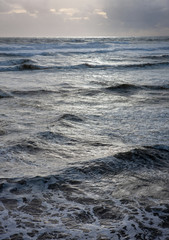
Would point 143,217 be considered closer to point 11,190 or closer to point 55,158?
point 11,190

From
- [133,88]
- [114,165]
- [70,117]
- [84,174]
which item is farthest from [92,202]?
[133,88]

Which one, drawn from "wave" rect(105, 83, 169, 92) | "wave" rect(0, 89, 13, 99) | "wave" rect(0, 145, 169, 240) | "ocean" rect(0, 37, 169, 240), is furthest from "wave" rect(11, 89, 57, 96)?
"wave" rect(0, 145, 169, 240)

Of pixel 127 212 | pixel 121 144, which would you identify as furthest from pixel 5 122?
pixel 127 212

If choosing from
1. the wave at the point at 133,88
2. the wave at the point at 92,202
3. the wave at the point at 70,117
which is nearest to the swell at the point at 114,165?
the wave at the point at 92,202

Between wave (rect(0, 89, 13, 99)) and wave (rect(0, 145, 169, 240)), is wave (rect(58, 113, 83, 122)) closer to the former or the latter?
wave (rect(0, 145, 169, 240))

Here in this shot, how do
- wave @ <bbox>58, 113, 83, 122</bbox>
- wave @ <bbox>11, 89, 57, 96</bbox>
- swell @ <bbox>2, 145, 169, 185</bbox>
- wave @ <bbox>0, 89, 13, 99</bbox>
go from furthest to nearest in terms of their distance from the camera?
1. wave @ <bbox>11, 89, 57, 96</bbox>
2. wave @ <bbox>0, 89, 13, 99</bbox>
3. wave @ <bbox>58, 113, 83, 122</bbox>
4. swell @ <bbox>2, 145, 169, 185</bbox>

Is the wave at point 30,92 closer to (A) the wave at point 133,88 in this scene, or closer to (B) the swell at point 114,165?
(A) the wave at point 133,88

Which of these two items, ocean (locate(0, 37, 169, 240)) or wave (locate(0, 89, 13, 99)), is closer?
ocean (locate(0, 37, 169, 240))

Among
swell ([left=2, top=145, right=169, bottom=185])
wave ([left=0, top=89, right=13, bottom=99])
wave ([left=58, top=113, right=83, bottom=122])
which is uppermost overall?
wave ([left=0, top=89, right=13, bottom=99])

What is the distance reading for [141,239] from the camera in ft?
5.41

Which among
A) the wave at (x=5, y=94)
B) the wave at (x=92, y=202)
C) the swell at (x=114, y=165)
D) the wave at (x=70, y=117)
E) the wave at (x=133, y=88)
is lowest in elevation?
the wave at (x=92, y=202)

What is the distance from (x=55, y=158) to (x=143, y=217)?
1235mm

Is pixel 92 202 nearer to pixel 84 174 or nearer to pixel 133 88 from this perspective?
pixel 84 174

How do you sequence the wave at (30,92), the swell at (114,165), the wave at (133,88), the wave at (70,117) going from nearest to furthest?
the swell at (114,165)
the wave at (70,117)
the wave at (30,92)
the wave at (133,88)
